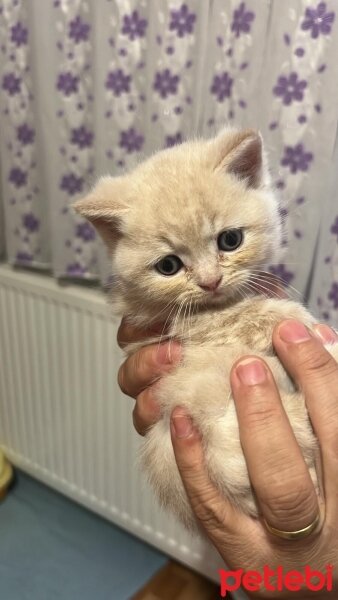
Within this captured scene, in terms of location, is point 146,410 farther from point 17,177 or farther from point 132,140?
point 17,177

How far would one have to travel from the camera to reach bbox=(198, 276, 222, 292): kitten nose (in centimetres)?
69

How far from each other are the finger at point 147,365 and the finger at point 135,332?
0.02 meters

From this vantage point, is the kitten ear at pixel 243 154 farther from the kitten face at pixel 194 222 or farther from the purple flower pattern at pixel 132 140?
the purple flower pattern at pixel 132 140

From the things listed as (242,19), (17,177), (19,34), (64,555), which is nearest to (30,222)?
A: (17,177)

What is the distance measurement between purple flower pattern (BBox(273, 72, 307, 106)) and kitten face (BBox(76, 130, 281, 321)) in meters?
0.34

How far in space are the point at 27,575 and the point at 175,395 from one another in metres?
1.24

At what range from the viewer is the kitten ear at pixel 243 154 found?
0.70 metres

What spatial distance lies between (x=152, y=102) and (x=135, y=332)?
628 millimetres

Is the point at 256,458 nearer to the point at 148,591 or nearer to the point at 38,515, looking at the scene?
the point at 148,591

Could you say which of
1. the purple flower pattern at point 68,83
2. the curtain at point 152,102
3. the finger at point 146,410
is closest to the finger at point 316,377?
the finger at point 146,410

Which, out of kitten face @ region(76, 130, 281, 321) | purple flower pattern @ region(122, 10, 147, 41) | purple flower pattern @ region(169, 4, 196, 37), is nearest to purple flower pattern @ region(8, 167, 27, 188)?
purple flower pattern @ region(122, 10, 147, 41)

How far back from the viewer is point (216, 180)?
0.71m

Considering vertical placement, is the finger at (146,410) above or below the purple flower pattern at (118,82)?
below

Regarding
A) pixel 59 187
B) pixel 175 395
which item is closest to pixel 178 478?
pixel 175 395
